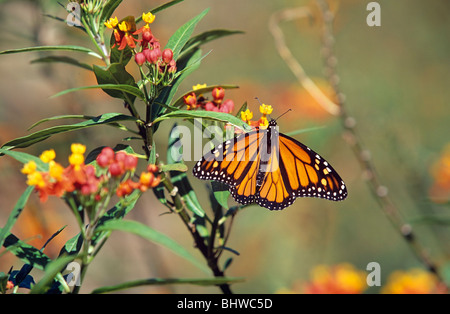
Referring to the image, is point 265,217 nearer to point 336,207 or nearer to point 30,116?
point 336,207

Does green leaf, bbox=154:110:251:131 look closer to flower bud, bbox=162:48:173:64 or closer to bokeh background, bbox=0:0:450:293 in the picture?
flower bud, bbox=162:48:173:64

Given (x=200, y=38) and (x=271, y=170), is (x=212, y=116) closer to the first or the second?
(x=200, y=38)

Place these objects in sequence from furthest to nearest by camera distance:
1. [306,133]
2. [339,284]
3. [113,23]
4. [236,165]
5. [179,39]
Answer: [306,133], [339,284], [236,165], [179,39], [113,23]

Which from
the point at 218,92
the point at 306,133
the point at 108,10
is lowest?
the point at 306,133

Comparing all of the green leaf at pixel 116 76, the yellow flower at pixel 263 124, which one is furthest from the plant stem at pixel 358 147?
the green leaf at pixel 116 76

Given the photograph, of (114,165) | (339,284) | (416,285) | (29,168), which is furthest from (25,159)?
(416,285)

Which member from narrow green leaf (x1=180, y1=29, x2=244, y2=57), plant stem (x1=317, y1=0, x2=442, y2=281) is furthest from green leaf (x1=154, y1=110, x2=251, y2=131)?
plant stem (x1=317, y1=0, x2=442, y2=281)

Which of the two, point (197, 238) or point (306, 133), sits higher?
point (197, 238)

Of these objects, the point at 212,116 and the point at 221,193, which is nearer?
the point at 212,116
